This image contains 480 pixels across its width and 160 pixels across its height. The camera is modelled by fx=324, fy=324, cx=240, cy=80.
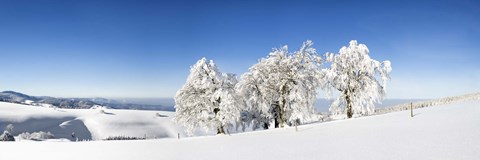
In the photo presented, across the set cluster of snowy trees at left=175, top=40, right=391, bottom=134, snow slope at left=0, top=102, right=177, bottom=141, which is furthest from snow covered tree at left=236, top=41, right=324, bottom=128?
snow slope at left=0, top=102, right=177, bottom=141

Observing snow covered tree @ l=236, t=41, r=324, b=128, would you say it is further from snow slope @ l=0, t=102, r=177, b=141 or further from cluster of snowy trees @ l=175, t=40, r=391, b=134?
snow slope @ l=0, t=102, r=177, b=141

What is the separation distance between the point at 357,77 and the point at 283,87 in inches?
402

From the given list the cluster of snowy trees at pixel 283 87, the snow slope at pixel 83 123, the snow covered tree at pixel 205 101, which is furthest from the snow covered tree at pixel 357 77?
the snow slope at pixel 83 123

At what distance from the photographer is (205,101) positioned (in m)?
39.3

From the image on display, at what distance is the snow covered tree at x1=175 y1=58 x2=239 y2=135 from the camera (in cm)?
3825

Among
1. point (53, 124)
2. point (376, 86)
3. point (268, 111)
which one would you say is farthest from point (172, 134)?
point (376, 86)

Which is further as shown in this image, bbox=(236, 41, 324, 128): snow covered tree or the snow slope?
the snow slope

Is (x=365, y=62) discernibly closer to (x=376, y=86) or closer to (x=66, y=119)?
(x=376, y=86)

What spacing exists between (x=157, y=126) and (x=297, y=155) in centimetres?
17399

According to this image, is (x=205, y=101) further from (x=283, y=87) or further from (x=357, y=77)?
(x=357, y=77)

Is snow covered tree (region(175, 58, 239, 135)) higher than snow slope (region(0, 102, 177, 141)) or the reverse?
higher

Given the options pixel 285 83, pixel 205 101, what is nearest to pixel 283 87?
pixel 285 83

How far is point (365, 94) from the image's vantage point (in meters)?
41.3

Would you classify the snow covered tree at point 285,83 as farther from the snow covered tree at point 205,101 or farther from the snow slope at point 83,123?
the snow slope at point 83,123
